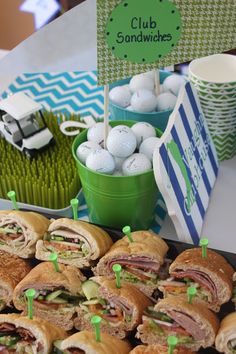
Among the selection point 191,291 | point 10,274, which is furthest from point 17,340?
point 191,291

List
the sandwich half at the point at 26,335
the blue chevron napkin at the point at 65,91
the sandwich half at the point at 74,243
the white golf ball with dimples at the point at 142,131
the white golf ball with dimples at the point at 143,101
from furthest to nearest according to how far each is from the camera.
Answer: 1. the blue chevron napkin at the point at 65,91
2. the white golf ball with dimples at the point at 143,101
3. the white golf ball with dimples at the point at 142,131
4. the sandwich half at the point at 74,243
5. the sandwich half at the point at 26,335

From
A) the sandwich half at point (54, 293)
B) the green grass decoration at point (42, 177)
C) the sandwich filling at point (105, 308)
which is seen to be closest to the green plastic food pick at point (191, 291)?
the sandwich filling at point (105, 308)

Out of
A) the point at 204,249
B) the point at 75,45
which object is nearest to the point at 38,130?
the point at 75,45

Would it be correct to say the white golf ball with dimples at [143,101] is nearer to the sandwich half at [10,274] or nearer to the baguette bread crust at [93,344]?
the sandwich half at [10,274]

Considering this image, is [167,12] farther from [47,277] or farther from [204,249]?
[47,277]

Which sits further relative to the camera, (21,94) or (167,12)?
(21,94)

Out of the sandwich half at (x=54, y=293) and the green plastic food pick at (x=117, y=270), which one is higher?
the green plastic food pick at (x=117, y=270)

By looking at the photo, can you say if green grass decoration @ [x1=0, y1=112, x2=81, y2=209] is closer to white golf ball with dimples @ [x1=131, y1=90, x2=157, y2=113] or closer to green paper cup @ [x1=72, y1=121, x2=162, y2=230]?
green paper cup @ [x1=72, y1=121, x2=162, y2=230]
